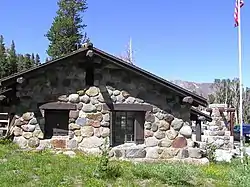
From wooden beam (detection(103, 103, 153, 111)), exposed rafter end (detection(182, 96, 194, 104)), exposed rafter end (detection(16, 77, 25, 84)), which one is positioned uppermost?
exposed rafter end (detection(16, 77, 25, 84))

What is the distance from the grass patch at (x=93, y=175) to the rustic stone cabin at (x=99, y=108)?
2.12 m

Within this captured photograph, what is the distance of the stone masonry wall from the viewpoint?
39.8 feet

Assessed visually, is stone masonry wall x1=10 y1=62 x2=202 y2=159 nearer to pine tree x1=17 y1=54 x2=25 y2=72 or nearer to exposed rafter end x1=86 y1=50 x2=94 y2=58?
exposed rafter end x1=86 y1=50 x2=94 y2=58

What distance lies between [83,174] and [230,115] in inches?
604

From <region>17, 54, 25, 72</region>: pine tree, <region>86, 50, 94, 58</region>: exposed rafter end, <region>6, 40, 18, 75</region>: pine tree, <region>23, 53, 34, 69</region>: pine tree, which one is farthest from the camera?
<region>23, 53, 34, 69</region>: pine tree

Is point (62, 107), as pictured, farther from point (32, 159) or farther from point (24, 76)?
point (32, 159)

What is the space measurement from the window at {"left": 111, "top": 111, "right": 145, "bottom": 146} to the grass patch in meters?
2.51

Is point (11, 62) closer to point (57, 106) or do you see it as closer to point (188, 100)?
point (57, 106)

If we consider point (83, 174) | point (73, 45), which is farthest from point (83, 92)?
point (73, 45)

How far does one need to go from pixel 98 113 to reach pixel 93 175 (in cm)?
394

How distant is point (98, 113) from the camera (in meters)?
12.2

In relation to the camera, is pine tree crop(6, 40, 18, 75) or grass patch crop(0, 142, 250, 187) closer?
grass patch crop(0, 142, 250, 187)

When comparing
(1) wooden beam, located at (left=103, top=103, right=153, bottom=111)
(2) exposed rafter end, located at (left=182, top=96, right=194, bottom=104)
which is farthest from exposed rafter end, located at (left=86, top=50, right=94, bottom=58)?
(2) exposed rafter end, located at (left=182, top=96, right=194, bottom=104)

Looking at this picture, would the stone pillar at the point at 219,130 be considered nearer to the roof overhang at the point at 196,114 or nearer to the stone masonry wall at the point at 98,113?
the roof overhang at the point at 196,114
